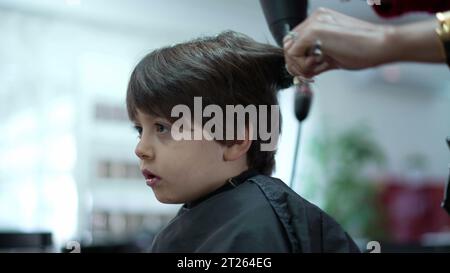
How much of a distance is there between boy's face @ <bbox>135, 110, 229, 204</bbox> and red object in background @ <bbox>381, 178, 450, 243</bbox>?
172 inches

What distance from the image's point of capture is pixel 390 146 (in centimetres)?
503

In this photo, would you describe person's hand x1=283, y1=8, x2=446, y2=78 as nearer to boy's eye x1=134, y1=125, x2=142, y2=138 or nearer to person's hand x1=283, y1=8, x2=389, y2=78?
person's hand x1=283, y1=8, x2=389, y2=78

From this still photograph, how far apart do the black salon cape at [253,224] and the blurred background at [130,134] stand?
81 millimetres

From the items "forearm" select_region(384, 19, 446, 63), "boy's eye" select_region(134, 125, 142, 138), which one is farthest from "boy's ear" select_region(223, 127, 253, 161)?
"forearm" select_region(384, 19, 446, 63)

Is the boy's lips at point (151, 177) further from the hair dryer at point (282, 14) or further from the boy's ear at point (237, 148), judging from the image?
the hair dryer at point (282, 14)

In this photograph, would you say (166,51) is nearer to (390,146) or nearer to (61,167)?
(61,167)

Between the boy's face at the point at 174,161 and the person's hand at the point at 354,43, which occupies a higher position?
the person's hand at the point at 354,43

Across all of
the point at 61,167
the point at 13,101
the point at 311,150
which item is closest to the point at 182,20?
the point at 61,167

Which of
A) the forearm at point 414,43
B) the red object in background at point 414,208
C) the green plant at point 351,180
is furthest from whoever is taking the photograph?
the red object in background at point 414,208

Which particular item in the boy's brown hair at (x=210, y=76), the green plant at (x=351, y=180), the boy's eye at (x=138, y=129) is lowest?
the green plant at (x=351, y=180)

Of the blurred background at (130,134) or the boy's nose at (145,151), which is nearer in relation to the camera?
the boy's nose at (145,151)

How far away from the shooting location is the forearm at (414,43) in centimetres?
57

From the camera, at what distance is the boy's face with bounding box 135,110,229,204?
714mm

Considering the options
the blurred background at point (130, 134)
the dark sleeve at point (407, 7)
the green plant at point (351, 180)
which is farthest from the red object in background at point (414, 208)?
the dark sleeve at point (407, 7)
